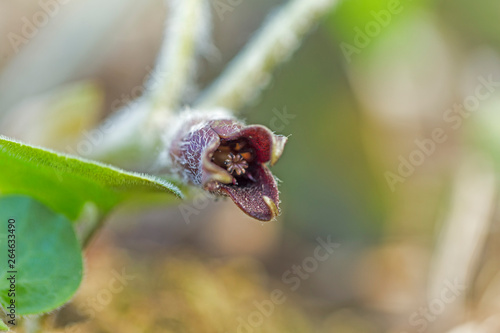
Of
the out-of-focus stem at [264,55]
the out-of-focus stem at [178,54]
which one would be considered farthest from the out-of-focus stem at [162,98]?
the out-of-focus stem at [264,55]

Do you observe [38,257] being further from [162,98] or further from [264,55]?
[264,55]

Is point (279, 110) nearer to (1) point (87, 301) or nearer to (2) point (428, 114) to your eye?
(2) point (428, 114)

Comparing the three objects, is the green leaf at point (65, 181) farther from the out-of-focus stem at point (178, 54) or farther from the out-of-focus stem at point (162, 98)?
the out-of-focus stem at point (178, 54)

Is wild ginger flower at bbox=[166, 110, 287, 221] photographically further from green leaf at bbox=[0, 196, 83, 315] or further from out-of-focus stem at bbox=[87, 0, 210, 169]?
out-of-focus stem at bbox=[87, 0, 210, 169]

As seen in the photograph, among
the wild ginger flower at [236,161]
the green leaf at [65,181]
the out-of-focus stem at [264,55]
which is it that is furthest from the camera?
the out-of-focus stem at [264,55]

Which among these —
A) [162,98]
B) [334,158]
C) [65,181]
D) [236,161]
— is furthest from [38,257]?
[334,158]

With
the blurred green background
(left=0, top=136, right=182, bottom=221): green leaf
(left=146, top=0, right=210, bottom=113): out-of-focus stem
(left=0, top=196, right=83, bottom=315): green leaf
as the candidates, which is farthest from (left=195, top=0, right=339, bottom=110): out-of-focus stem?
(left=0, top=196, right=83, bottom=315): green leaf

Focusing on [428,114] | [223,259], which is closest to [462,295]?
[223,259]
